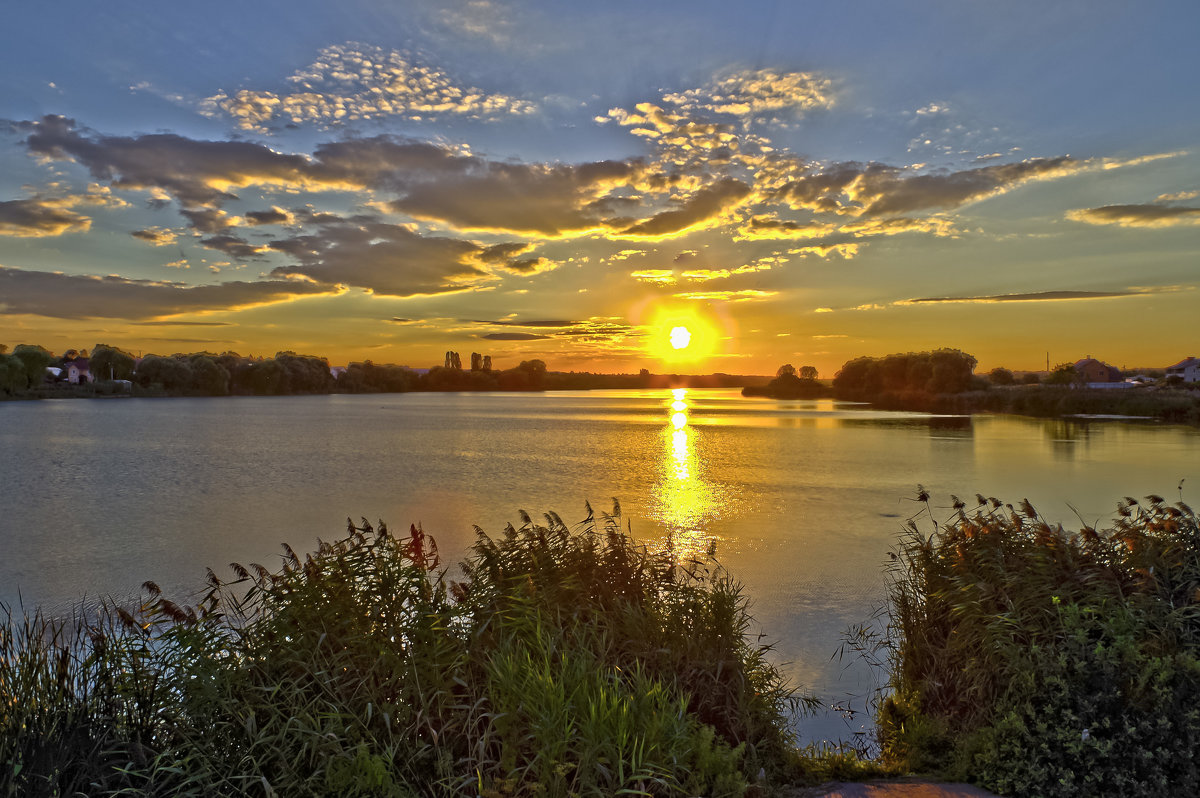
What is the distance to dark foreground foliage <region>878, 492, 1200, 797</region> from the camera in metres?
4.39

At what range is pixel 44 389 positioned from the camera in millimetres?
111062

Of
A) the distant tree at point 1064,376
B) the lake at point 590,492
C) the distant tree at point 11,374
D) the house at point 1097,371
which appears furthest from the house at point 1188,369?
the distant tree at point 11,374

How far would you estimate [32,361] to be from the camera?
344ft

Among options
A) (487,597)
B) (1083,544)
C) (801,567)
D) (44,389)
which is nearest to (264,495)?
(801,567)

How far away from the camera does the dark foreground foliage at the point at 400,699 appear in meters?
4.16

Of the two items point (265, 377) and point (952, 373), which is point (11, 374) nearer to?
point (265, 377)

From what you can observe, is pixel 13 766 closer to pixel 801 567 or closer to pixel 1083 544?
pixel 1083 544

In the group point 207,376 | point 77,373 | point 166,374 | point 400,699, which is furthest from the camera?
point 77,373

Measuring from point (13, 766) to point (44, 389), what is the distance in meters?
136

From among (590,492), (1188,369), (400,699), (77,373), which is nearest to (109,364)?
(77,373)

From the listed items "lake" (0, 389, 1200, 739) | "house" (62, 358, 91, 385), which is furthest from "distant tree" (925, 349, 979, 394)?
"house" (62, 358, 91, 385)

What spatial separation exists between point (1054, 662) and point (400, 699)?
14.3ft

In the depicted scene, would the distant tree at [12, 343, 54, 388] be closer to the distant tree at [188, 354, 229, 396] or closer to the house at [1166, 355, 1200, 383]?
the distant tree at [188, 354, 229, 396]

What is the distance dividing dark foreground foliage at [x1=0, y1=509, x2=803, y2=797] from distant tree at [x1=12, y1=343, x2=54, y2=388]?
413 ft
